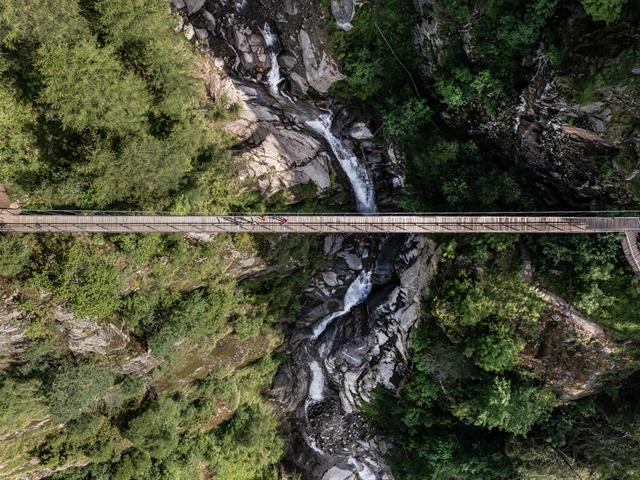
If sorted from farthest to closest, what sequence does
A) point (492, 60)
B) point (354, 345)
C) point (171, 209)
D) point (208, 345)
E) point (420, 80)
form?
point (354, 345)
point (208, 345)
point (420, 80)
point (171, 209)
point (492, 60)

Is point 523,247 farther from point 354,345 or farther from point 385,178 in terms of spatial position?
point 354,345

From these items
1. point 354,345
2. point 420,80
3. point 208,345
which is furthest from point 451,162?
point 208,345

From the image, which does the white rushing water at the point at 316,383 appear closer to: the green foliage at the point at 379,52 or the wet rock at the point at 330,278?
the wet rock at the point at 330,278

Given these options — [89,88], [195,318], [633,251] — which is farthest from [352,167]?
[633,251]

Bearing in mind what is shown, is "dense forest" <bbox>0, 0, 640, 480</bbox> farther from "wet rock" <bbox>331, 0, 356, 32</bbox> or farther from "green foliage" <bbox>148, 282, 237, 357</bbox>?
"wet rock" <bbox>331, 0, 356, 32</bbox>

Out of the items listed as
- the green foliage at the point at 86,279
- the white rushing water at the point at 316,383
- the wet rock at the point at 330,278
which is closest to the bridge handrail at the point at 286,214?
the green foliage at the point at 86,279

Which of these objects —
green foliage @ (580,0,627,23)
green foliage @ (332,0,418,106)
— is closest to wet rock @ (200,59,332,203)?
green foliage @ (332,0,418,106)
